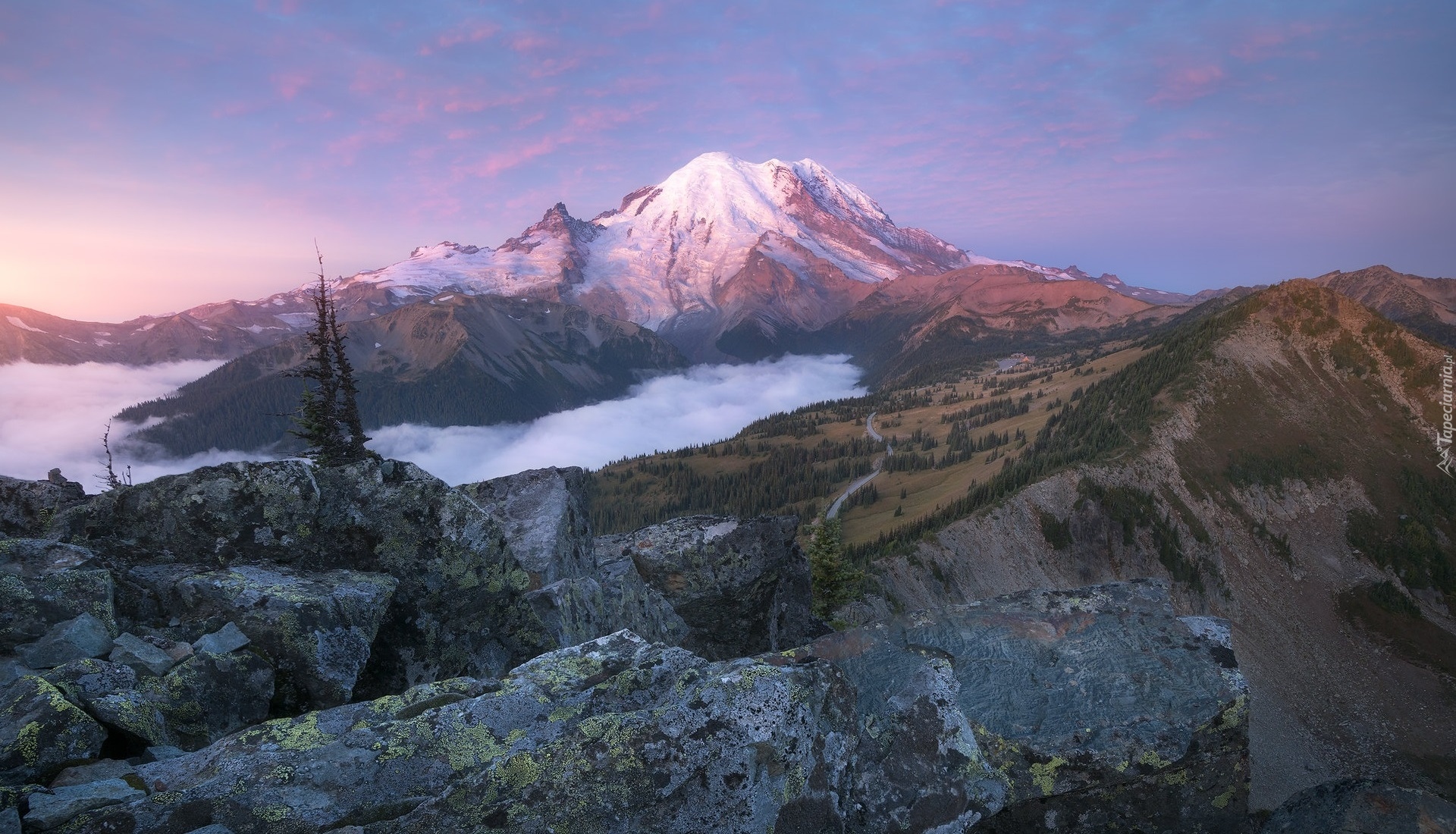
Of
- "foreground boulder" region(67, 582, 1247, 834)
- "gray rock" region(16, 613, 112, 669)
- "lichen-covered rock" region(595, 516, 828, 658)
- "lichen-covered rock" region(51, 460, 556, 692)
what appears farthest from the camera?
"lichen-covered rock" region(595, 516, 828, 658)

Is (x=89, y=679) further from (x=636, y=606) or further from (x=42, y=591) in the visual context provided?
(x=636, y=606)

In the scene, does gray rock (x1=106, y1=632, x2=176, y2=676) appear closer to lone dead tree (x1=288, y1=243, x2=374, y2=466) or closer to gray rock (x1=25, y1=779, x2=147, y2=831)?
gray rock (x1=25, y1=779, x2=147, y2=831)

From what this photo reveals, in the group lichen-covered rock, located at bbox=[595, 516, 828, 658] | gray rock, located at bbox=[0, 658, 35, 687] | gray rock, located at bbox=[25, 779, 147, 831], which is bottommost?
lichen-covered rock, located at bbox=[595, 516, 828, 658]

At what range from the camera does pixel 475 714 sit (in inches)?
273

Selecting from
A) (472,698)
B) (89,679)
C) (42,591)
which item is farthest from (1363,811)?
(42,591)

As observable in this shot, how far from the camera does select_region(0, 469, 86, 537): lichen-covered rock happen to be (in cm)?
1116

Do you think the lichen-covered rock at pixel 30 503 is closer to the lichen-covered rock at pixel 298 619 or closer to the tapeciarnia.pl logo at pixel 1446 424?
the lichen-covered rock at pixel 298 619

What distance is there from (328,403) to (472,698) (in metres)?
47.9

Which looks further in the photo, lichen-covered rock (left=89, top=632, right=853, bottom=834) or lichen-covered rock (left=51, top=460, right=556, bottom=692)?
lichen-covered rock (left=51, top=460, right=556, bottom=692)

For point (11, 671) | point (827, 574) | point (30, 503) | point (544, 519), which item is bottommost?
point (827, 574)

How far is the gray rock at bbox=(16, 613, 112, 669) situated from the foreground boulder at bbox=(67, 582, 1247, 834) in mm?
2948

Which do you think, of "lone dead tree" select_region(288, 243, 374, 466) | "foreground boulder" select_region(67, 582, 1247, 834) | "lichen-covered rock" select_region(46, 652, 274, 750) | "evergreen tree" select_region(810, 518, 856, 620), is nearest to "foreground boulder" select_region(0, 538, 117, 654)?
"lichen-covered rock" select_region(46, 652, 274, 750)

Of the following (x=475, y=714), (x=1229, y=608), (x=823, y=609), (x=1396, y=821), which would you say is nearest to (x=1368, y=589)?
(x=1229, y=608)

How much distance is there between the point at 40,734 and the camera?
18.6 ft
